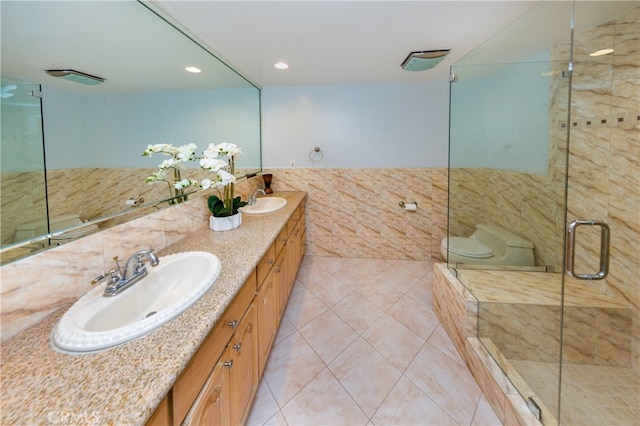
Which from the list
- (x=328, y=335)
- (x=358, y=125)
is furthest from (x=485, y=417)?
(x=358, y=125)

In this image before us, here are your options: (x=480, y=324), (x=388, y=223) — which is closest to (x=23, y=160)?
(x=480, y=324)

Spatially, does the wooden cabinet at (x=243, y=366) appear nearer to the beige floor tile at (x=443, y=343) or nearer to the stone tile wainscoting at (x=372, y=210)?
the beige floor tile at (x=443, y=343)

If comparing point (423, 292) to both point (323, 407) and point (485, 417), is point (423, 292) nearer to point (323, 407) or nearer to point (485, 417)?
point (485, 417)

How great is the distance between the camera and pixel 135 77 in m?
1.51

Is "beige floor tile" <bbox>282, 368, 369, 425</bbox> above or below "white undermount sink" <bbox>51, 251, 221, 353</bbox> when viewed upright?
below

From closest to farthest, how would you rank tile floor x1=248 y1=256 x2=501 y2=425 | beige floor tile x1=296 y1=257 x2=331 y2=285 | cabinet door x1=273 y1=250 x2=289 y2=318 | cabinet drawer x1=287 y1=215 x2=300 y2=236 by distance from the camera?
tile floor x1=248 y1=256 x2=501 y2=425 → cabinet door x1=273 y1=250 x2=289 y2=318 → cabinet drawer x1=287 y1=215 x2=300 y2=236 → beige floor tile x1=296 y1=257 x2=331 y2=285

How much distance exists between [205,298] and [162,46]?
1713 mm

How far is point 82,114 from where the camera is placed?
1133 mm

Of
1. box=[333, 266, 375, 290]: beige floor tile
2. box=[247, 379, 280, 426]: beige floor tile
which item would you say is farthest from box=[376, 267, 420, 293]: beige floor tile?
box=[247, 379, 280, 426]: beige floor tile

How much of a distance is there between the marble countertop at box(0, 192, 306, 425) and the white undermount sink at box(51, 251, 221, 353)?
1.0 inches

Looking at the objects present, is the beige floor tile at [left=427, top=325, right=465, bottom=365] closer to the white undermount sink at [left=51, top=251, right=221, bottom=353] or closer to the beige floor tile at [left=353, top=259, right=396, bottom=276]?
the beige floor tile at [left=353, top=259, right=396, bottom=276]

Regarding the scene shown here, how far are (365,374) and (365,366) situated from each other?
0.07 metres

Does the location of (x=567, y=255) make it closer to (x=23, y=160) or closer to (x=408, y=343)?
(x=408, y=343)

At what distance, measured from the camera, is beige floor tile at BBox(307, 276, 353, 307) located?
2.57 m
